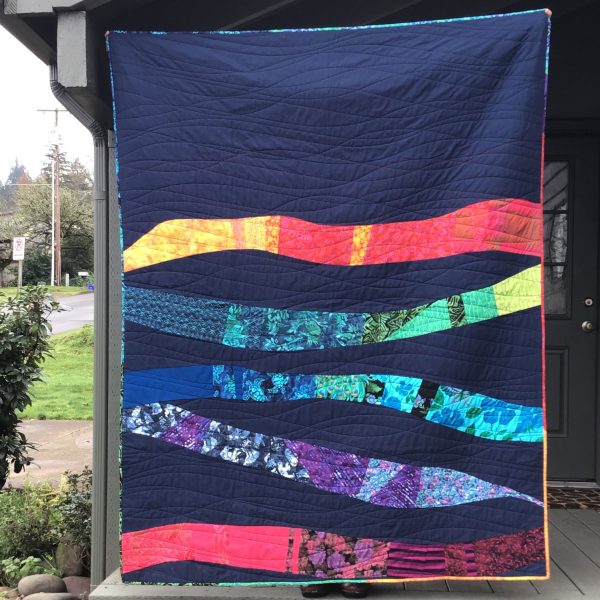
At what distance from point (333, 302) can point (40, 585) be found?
1991 mm

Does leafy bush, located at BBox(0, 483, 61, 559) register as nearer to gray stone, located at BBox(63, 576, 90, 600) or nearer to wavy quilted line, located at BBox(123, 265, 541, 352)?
gray stone, located at BBox(63, 576, 90, 600)

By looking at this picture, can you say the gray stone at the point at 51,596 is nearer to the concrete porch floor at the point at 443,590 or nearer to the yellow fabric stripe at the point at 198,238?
the concrete porch floor at the point at 443,590

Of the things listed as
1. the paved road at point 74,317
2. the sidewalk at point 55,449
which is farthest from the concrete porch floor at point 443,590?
the paved road at point 74,317

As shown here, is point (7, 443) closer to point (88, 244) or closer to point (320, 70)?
point (320, 70)

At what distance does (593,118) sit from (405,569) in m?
2.79

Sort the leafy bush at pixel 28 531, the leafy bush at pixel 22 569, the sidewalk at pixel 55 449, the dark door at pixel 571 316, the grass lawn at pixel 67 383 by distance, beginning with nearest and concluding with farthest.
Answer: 1. the leafy bush at pixel 22 569
2. the leafy bush at pixel 28 531
3. the dark door at pixel 571 316
4. the sidewalk at pixel 55 449
5. the grass lawn at pixel 67 383

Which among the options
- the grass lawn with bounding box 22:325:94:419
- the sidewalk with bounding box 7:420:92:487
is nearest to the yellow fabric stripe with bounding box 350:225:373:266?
the sidewalk with bounding box 7:420:92:487

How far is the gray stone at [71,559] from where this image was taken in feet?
10.5

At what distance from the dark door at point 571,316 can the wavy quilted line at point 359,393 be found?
67.3 inches

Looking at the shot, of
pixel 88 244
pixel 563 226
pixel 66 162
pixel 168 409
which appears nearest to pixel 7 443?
pixel 168 409

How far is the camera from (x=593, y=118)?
376 centimetres

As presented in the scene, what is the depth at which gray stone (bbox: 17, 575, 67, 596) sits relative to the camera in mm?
3039

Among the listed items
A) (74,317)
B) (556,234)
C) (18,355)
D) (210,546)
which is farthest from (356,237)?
(74,317)

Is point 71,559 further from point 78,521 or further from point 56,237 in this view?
point 56,237
